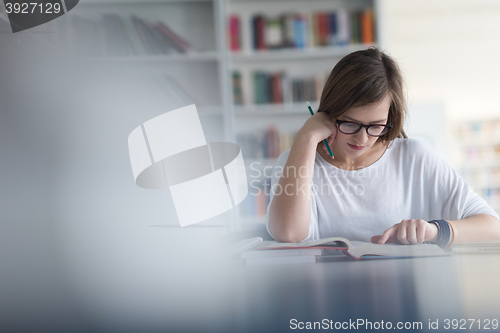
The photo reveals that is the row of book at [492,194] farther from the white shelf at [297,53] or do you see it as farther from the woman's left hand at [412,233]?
the woman's left hand at [412,233]

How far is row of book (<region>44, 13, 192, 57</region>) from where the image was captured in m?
0.56

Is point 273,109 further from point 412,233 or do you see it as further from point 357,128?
point 412,233

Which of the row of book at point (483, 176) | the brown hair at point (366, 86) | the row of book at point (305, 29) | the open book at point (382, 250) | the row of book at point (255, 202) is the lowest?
the row of book at point (483, 176)

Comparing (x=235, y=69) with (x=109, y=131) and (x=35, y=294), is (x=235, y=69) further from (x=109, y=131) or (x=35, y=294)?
(x=35, y=294)

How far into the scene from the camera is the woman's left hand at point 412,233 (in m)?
0.71

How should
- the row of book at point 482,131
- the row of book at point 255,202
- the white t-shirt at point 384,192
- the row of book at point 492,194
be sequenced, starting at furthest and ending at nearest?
the row of book at point 482,131, the row of book at point 492,194, the row of book at point 255,202, the white t-shirt at point 384,192

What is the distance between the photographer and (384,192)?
3.39ft

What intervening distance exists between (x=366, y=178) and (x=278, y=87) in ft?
4.86

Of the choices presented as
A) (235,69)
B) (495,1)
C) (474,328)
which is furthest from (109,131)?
(495,1)

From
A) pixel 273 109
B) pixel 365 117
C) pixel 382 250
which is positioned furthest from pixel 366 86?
pixel 273 109

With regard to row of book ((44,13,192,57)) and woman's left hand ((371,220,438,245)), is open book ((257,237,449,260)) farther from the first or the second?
row of book ((44,13,192,57))

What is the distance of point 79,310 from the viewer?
1.34ft

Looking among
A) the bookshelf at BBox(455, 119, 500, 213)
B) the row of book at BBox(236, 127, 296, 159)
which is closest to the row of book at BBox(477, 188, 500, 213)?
the bookshelf at BBox(455, 119, 500, 213)

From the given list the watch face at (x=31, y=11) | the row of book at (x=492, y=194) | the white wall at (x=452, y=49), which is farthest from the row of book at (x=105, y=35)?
the row of book at (x=492, y=194)
